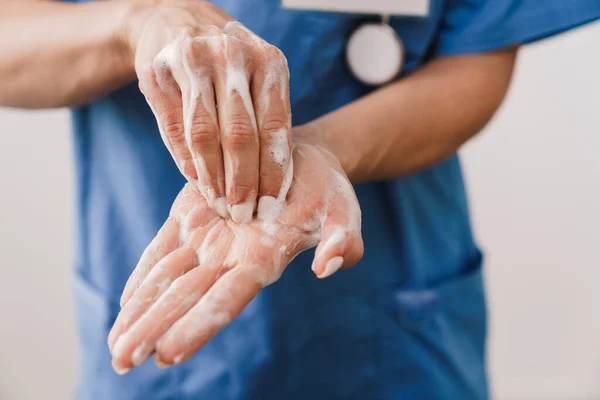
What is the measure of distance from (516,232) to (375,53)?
2.68 feet

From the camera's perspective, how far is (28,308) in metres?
1.19

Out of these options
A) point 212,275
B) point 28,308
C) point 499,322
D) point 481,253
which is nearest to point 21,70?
point 212,275

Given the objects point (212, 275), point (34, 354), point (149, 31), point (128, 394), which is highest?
point (149, 31)

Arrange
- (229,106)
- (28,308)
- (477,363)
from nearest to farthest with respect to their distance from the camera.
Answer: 1. (229,106)
2. (477,363)
3. (28,308)

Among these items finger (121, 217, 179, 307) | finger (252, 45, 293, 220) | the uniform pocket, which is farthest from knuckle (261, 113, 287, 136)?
the uniform pocket

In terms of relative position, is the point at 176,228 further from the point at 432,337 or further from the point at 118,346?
the point at 432,337

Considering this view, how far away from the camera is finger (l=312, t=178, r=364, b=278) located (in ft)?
1.20

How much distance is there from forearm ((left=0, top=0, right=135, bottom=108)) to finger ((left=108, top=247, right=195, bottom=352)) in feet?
0.61

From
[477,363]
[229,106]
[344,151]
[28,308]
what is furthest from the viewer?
[28,308]

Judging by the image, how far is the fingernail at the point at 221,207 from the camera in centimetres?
42

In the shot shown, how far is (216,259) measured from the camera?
0.41 meters

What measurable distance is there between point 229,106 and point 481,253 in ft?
1.26

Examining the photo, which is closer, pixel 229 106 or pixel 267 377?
pixel 229 106

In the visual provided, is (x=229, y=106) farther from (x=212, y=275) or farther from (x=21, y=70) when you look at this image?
(x=21, y=70)
